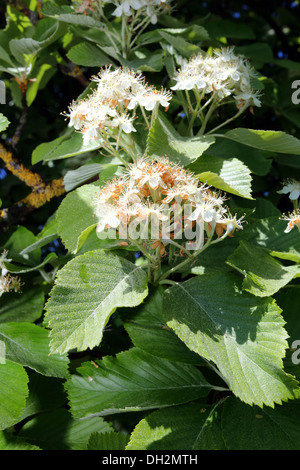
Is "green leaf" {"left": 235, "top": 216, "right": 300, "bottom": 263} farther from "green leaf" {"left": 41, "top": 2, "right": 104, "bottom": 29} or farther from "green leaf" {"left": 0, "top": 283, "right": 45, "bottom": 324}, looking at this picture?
"green leaf" {"left": 41, "top": 2, "right": 104, "bottom": 29}

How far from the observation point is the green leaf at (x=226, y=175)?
3.18ft

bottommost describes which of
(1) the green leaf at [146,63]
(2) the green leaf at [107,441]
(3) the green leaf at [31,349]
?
(2) the green leaf at [107,441]

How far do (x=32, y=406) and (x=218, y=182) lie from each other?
706mm

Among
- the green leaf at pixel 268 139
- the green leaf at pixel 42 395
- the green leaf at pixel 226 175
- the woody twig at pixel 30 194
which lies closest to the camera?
the green leaf at pixel 226 175

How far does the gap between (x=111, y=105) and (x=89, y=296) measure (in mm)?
414

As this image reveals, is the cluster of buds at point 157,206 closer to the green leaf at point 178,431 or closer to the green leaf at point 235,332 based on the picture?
the green leaf at point 235,332

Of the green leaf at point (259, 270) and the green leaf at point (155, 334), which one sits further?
the green leaf at point (155, 334)

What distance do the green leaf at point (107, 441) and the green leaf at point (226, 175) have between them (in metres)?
0.58

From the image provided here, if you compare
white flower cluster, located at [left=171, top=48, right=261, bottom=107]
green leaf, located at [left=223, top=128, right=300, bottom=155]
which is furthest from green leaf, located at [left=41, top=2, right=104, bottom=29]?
green leaf, located at [left=223, top=128, right=300, bottom=155]

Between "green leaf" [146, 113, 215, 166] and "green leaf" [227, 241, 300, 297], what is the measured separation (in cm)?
21

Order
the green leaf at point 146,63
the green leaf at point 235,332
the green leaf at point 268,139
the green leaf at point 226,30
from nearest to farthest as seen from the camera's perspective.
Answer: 1. the green leaf at point 235,332
2. the green leaf at point 268,139
3. the green leaf at point 146,63
4. the green leaf at point 226,30

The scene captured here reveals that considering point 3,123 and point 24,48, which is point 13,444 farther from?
point 24,48

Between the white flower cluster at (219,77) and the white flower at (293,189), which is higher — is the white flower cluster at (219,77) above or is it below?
above

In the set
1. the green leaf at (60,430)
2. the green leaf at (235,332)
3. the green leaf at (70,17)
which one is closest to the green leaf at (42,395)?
the green leaf at (60,430)
